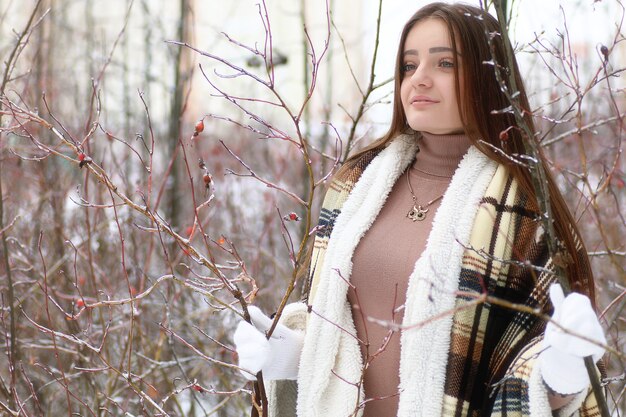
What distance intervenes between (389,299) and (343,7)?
1951cm

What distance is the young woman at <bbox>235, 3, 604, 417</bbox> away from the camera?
2.01 metres

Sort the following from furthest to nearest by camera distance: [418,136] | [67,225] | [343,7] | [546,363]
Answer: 1. [343,7]
2. [67,225]
3. [418,136]
4. [546,363]

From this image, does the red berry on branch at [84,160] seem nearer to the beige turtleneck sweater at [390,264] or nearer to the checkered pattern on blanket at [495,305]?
the beige turtleneck sweater at [390,264]

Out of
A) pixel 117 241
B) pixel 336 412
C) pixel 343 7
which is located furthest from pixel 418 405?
pixel 343 7

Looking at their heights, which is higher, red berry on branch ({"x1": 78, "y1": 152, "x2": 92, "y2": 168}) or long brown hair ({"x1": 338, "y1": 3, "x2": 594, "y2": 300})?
long brown hair ({"x1": 338, "y1": 3, "x2": 594, "y2": 300})

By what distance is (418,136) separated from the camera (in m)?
2.48

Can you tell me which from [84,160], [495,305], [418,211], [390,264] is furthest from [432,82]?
[84,160]

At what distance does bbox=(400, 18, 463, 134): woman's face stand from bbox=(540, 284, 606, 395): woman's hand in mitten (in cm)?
69

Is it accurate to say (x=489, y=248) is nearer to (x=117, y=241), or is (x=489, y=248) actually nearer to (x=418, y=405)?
(x=418, y=405)

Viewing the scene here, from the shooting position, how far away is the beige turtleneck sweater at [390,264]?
2.21 meters

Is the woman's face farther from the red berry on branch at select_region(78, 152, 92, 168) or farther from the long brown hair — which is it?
the red berry on branch at select_region(78, 152, 92, 168)

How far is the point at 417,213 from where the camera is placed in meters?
2.29

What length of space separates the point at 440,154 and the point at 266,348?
0.75 metres

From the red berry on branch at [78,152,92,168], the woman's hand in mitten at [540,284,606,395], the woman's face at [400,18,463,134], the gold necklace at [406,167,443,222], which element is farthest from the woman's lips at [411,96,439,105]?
the red berry on branch at [78,152,92,168]
